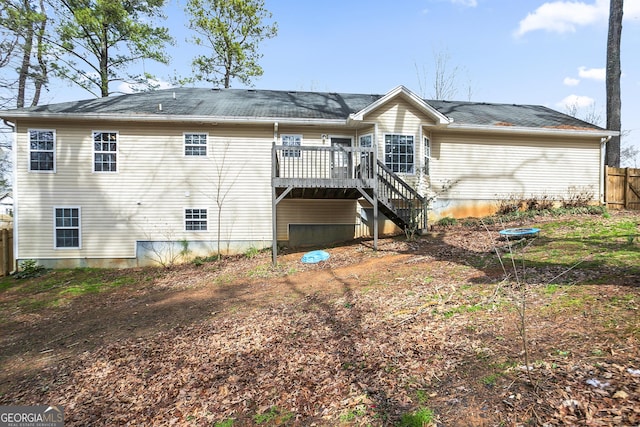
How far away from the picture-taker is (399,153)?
40.4 feet

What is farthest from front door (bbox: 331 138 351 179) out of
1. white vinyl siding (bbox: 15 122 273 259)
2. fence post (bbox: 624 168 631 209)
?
fence post (bbox: 624 168 631 209)

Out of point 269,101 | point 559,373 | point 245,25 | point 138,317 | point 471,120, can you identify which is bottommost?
point 138,317

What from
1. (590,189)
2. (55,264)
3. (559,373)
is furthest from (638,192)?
(55,264)

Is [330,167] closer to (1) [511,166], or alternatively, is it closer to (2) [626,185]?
(1) [511,166]

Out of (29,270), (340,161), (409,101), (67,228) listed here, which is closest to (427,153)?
(409,101)

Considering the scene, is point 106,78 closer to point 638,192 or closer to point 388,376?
point 388,376

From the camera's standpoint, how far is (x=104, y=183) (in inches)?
465

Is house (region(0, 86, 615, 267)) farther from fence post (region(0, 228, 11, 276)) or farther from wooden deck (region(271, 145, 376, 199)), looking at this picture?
fence post (region(0, 228, 11, 276))

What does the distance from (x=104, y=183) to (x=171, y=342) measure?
9.00 metres

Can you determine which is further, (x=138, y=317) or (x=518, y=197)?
(x=518, y=197)

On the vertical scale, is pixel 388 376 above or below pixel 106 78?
below

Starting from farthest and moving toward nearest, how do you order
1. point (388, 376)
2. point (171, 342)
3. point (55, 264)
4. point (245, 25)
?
1. point (245, 25)
2. point (55, 264)
3. point (171, 342)
4. point (388, 376)

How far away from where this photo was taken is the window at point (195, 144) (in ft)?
40.1

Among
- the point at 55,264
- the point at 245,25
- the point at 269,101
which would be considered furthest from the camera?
the point at 245,25
